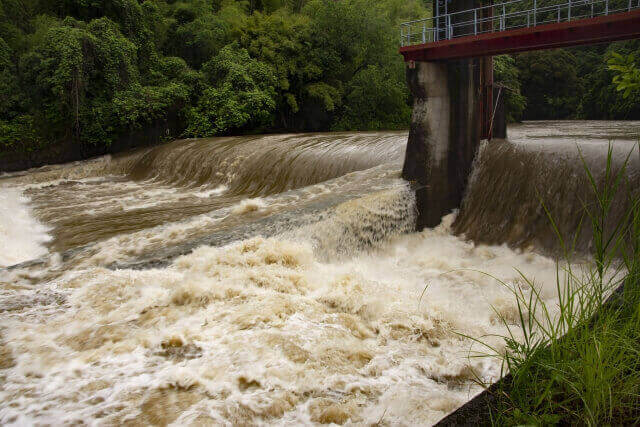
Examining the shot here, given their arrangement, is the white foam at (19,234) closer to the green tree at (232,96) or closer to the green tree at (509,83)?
the green tree at (232,96)

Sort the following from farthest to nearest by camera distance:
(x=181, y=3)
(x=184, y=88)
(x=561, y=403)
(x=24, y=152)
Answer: (x=181, y=3), (x=184, y=88), (x=24, y=152), (x=561, y=403)

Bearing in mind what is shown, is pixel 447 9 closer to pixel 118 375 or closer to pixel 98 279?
pixel 98 279

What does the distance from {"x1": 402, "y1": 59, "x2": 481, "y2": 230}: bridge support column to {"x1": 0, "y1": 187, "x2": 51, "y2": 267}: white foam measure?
5636 mm

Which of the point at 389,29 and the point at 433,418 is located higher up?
the point at 389,29

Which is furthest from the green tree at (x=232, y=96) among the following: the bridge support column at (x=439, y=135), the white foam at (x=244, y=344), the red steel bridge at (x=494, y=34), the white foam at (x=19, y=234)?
the white foam at (x=244, y=344)

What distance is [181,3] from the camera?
700 inches

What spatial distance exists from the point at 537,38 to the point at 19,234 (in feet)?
27.2

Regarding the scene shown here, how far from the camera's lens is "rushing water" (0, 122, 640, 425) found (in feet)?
9.66

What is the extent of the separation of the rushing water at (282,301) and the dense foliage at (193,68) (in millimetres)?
6844

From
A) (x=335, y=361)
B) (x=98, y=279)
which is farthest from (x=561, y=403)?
(x=98, y=279)

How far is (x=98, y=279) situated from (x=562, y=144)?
6795 mm

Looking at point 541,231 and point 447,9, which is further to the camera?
point 447,9

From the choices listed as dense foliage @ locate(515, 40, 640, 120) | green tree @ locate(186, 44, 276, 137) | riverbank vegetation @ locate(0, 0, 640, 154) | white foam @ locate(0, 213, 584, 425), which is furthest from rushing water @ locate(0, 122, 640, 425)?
dense foliage @ locate(515, 40, 640, 120)

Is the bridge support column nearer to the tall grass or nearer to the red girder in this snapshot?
the red girder
